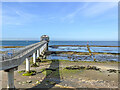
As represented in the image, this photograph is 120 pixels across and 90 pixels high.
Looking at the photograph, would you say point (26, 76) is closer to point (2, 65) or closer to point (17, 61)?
point (17, 61)

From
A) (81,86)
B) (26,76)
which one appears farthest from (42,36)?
(81,86)

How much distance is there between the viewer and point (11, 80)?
11148mm

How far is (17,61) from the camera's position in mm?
12188

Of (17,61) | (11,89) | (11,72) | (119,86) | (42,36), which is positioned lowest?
(119,86)

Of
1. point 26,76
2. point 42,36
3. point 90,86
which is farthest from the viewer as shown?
point 42,36

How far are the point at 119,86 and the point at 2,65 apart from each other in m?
13.1

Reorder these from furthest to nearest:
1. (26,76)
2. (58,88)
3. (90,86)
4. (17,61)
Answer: (26,76), (90,86), (58,88), (17,61)

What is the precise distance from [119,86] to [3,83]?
13961mm

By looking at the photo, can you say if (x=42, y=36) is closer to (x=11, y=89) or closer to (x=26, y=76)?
(x=26, y=76)

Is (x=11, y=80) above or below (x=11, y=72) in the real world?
below

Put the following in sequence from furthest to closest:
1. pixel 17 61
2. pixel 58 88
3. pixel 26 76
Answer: pixel 26 76 < pixel 58 88 < pixel 17 61

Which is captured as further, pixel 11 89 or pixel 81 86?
pixel 81 86

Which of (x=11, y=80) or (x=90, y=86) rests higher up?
(x=11, y=80)

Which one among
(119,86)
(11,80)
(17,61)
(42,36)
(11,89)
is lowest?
(119,86)
